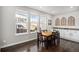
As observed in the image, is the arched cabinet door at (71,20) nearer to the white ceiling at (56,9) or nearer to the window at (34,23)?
the white ceiling at (56,9)

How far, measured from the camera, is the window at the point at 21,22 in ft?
6.64

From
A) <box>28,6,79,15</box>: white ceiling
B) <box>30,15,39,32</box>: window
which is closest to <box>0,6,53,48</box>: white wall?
<box>30,15,39,32</box>: window

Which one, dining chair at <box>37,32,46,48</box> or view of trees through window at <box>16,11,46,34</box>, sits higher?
view of trees through window at <box>16,11,46,34</box>

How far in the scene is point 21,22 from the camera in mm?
2051

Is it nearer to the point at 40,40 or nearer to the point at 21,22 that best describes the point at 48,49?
the point at 40,40

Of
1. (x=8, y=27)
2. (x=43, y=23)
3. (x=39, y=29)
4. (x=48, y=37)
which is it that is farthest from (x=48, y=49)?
(x=8, y=27)

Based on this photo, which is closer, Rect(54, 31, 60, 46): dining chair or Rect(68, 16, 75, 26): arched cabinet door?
Rect(68, 16, 75, 26): arched cabinet door

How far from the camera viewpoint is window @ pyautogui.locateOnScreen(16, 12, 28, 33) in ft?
6.64

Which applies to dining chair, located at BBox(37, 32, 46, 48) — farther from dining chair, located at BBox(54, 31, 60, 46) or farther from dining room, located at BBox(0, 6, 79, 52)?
dining chair, located at BBox(54, 31, 60, 46)

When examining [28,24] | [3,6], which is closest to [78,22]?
[28,24]

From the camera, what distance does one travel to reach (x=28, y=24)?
211 centimetres

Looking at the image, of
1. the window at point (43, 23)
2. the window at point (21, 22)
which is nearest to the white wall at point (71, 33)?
the window at point (43, 23)

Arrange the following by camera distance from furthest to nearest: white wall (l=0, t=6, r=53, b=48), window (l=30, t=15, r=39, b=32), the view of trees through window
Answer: window (l=30, t=15, r=39, b=32) < the view of trees through window < white wall (l=0, t=6, r=53, b=48)
